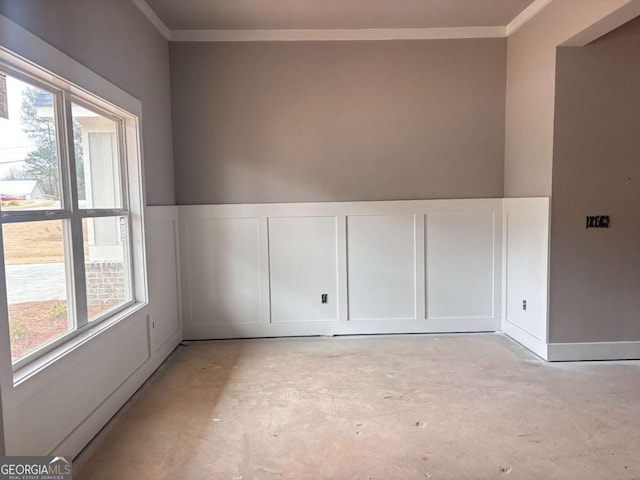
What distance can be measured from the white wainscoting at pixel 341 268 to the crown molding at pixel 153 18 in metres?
1.56

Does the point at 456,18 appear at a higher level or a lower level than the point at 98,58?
higher

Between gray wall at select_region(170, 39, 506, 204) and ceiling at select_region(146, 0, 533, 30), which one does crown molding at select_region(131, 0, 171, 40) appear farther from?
gray wall at select_region(170, 39, 506, 204)

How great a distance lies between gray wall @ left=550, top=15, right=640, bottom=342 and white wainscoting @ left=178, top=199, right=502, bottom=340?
799mm

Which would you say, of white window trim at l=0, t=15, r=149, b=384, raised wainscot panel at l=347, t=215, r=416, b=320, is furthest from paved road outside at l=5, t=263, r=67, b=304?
raised wainscot panel at l=347, t=215, r=416, b=320

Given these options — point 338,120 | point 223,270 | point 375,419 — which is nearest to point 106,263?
point 223,270

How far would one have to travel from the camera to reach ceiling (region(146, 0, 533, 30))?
322cm

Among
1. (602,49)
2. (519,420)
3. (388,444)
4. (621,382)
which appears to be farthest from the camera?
(602,49)

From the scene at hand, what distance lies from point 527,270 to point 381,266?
1.28 meters

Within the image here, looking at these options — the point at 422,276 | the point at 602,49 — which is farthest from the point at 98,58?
the point at 602,49

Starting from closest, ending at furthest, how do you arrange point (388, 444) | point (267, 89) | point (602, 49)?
point (388, 444) < point (602, 49) < point (267, 89)

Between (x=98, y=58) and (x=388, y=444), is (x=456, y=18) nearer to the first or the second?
(x=98, y=58)

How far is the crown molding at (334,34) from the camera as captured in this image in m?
3.68

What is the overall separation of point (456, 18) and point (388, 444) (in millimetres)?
3478

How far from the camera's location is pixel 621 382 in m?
2.83
